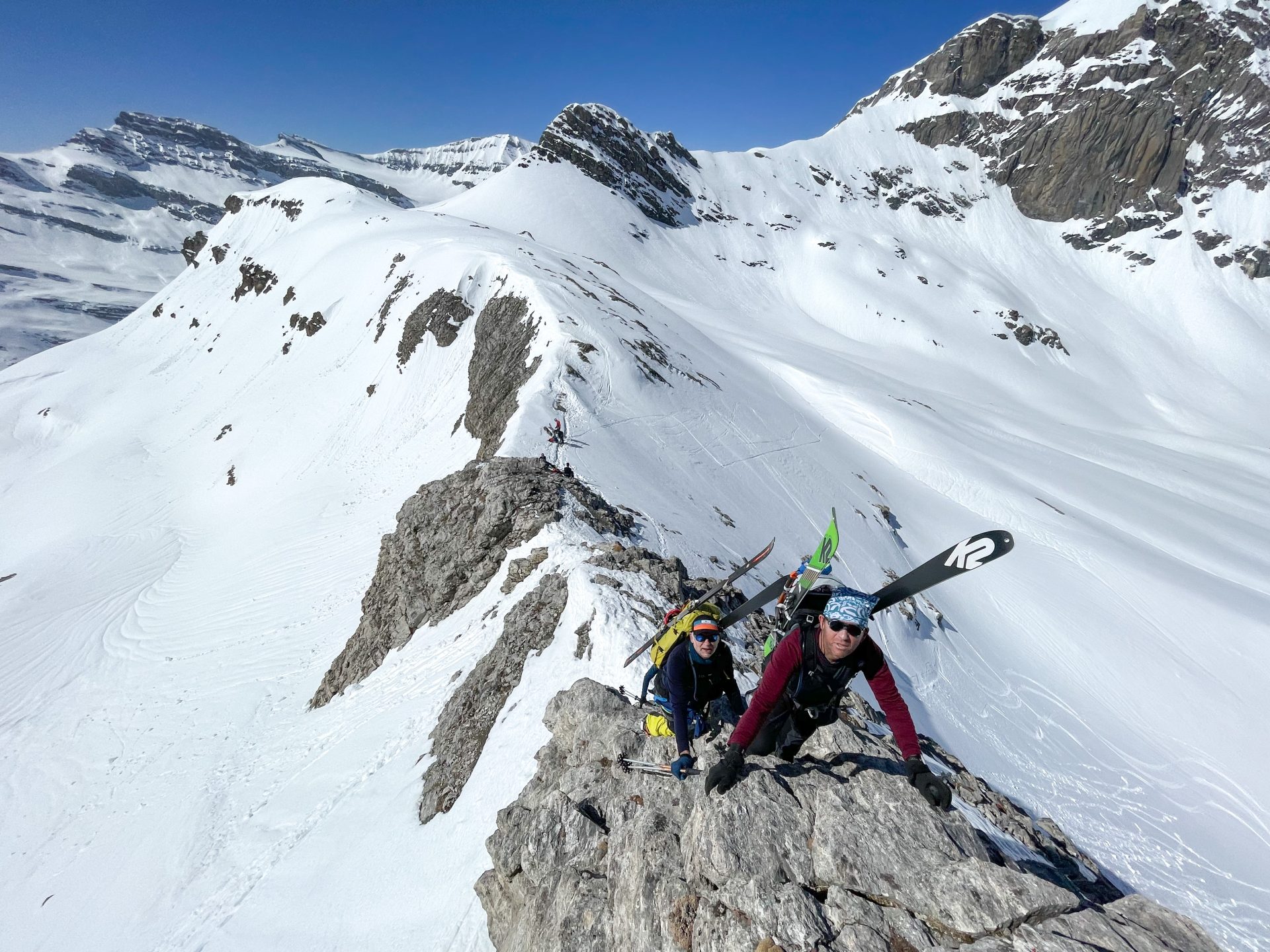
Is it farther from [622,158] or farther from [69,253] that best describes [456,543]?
[69,253]

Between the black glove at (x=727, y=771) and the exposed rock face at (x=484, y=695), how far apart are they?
5221mm

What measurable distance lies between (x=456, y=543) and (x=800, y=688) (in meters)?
11.9

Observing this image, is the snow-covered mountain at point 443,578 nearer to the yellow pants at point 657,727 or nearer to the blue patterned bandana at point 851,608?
the yellow pants at point 657,727

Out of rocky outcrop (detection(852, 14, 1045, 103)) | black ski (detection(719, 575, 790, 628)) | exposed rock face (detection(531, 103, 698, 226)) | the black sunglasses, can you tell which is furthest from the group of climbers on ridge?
rocky outcrop (detection(852, 14, 1045, 103))

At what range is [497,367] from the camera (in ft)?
82.1

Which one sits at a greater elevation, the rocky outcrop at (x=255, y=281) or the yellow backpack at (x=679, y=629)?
the yellow backpack at (x=679, y=629)

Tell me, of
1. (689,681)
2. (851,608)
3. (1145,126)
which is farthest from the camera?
(1145,126)

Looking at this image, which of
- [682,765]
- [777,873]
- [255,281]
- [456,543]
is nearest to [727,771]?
[777,873]

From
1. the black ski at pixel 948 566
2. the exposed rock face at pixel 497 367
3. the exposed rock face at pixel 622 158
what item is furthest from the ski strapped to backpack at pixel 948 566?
the exposed rock face at pixel 622 158

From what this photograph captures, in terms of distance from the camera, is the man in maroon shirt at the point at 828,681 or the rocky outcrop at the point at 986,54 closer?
the man in maroon shirt at the point at 828,681

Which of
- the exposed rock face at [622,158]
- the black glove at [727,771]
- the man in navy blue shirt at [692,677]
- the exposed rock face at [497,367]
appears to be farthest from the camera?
the exposed rock face at [622,158]

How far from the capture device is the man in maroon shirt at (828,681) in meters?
4.04

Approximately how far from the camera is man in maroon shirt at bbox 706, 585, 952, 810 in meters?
4.04

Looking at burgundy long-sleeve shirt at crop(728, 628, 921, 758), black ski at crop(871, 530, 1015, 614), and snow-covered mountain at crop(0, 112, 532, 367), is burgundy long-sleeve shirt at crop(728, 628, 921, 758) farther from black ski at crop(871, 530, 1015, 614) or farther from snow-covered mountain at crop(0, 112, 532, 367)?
snow-covered mountain at crop(0, 112, 532, 367)
